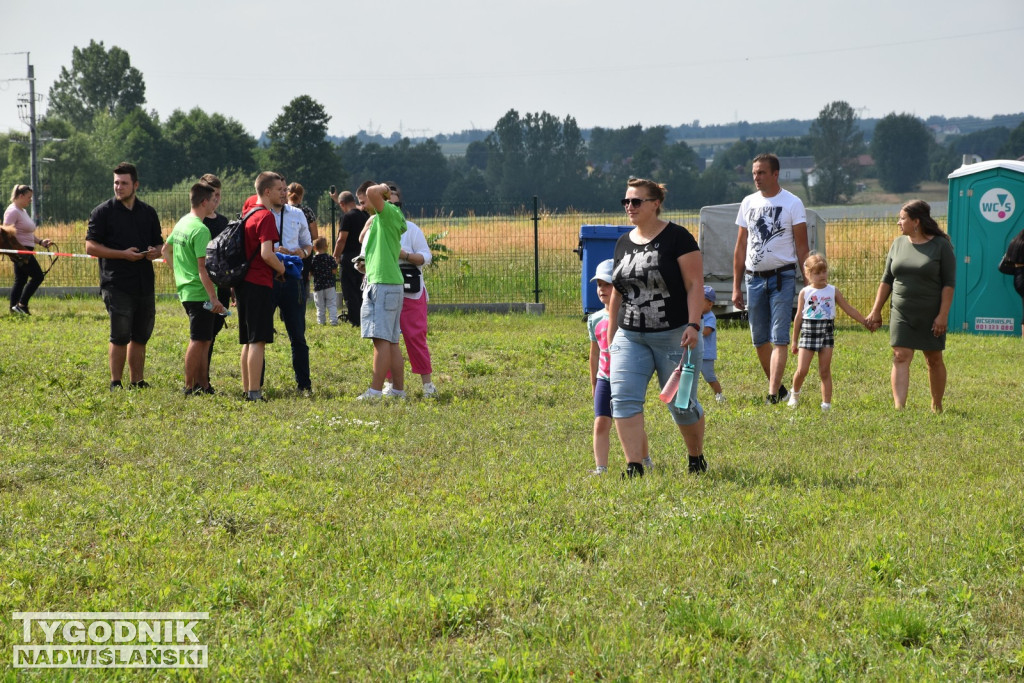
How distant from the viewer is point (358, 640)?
3.84 meters

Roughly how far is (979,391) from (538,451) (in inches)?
197

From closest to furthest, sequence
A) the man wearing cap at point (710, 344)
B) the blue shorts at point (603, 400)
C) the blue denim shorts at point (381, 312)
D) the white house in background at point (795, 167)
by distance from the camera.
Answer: the blue shorts at point (603, 400)
the man wearing cap at point (710, 344)
the blue denim shorts at point (381, 312)
the white house in background at point (795, 167)

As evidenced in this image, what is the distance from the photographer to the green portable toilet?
15086 millimetres

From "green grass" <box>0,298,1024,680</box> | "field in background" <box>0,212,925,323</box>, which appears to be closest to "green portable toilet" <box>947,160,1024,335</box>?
"field in background" <box>0,212,925,323</box>

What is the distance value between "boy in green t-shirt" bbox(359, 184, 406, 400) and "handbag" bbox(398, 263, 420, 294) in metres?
0.41

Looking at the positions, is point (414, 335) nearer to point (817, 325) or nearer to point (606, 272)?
point (817, 325)

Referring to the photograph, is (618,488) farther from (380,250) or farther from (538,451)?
(380,250)

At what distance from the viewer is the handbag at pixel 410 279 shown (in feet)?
31.9

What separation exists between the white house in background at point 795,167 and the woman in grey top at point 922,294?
5270 inches

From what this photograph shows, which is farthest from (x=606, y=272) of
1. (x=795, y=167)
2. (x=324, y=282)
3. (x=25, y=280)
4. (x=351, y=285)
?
(x=795, y=167)

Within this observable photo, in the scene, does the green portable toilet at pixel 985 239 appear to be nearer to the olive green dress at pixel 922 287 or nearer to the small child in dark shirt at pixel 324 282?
the olive green dress at pixel 922 287

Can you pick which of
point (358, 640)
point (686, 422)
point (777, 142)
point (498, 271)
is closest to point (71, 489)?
point (358, 640)

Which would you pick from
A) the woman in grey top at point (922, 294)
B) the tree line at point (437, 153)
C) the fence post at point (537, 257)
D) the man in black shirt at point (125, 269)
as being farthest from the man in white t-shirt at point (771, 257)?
the tree line at point (437, 153)

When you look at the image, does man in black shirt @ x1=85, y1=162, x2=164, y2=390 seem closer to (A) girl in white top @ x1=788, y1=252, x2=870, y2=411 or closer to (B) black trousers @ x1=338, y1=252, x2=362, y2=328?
(B) black trousers @ x1=338, y1=252, x2=362, y2=328
